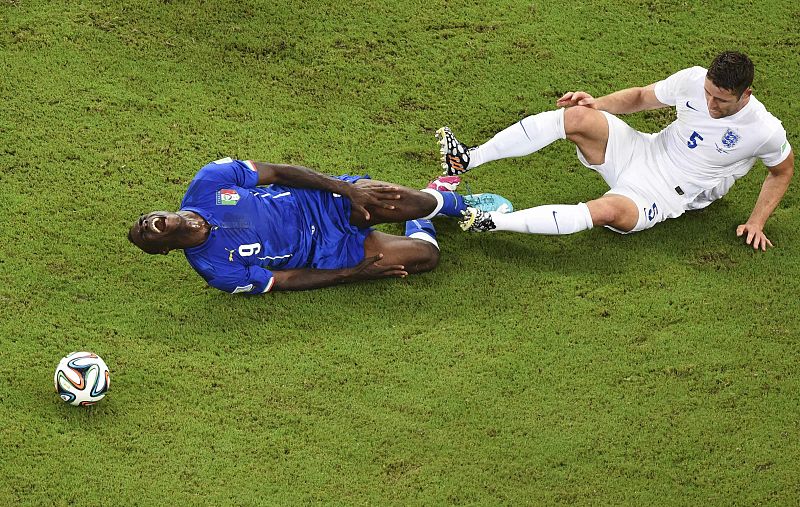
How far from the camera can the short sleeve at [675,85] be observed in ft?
17.4

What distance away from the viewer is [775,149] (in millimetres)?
5234

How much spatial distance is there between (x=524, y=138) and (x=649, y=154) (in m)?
0.63

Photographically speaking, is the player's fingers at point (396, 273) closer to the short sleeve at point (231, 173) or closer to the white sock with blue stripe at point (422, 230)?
the white sock with blue stripe at point (422, 230)

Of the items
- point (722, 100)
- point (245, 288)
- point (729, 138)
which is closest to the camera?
point (722, 100)

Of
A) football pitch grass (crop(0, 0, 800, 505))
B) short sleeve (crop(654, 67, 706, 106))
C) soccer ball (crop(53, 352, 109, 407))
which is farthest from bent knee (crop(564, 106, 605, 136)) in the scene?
soccer ball (crop(53, 352, 109, 407))

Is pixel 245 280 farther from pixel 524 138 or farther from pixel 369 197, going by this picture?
pixel 524 138

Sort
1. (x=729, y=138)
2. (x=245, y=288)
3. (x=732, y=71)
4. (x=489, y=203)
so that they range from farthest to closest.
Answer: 1. (x=489, y=203)
2. (x=729, y=138)
3. (x=245, y=288)
4. (x=732, y=71)

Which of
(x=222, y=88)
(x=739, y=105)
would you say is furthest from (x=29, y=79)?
(x=739, y=105)

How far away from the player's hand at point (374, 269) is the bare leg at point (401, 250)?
1.6 inches

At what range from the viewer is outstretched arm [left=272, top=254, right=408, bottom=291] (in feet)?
17.3

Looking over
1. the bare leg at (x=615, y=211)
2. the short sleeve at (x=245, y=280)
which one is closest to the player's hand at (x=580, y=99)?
the bare leg at (x=615, y=211)

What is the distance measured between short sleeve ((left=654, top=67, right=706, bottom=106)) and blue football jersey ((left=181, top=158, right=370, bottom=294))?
161 cm

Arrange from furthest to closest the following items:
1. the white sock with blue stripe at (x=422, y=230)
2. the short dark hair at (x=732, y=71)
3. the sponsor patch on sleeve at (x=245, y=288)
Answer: the white sock with blue stripe at (x=422, y=230) < the sponsor patch on sleeve at (x=245, y=288) < the short dark hair at (x=732, y=71)

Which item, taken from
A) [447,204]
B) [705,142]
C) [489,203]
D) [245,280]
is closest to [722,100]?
[705,142]
